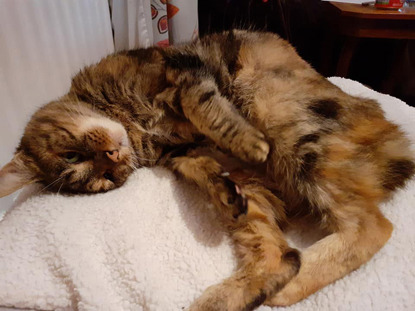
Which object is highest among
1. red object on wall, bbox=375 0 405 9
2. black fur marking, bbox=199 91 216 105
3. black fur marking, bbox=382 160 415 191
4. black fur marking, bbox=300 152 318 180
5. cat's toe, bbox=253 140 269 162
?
red object on wall, bbox=375 0 405 9

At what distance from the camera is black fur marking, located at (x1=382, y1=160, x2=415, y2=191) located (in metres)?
1.05

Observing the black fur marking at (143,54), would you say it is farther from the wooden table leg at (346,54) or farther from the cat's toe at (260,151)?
the wooden table leg at (346,54)

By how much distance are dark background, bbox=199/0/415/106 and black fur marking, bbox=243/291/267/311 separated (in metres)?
1.79

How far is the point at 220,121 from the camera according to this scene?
3.48 feet

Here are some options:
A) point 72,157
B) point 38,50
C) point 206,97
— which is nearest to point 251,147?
point 206,97

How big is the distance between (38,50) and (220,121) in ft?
4.14

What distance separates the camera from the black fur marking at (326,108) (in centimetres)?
106

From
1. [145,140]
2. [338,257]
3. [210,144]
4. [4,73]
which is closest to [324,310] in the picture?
[338,257]

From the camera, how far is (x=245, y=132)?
1028 millimetres

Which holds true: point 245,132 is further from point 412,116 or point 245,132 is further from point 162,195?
point 412,116

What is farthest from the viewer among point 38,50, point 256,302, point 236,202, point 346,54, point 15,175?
point 346,54

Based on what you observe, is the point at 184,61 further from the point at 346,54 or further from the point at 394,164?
the point at 346,54

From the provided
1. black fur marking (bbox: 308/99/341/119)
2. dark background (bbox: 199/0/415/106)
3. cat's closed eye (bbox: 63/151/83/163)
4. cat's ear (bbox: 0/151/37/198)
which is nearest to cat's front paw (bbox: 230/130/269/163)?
black fur marking (bbox: 308/99/341/119)

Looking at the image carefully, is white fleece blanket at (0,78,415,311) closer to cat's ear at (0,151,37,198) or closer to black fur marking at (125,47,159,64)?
cat's ear at (0,151,37,198)
